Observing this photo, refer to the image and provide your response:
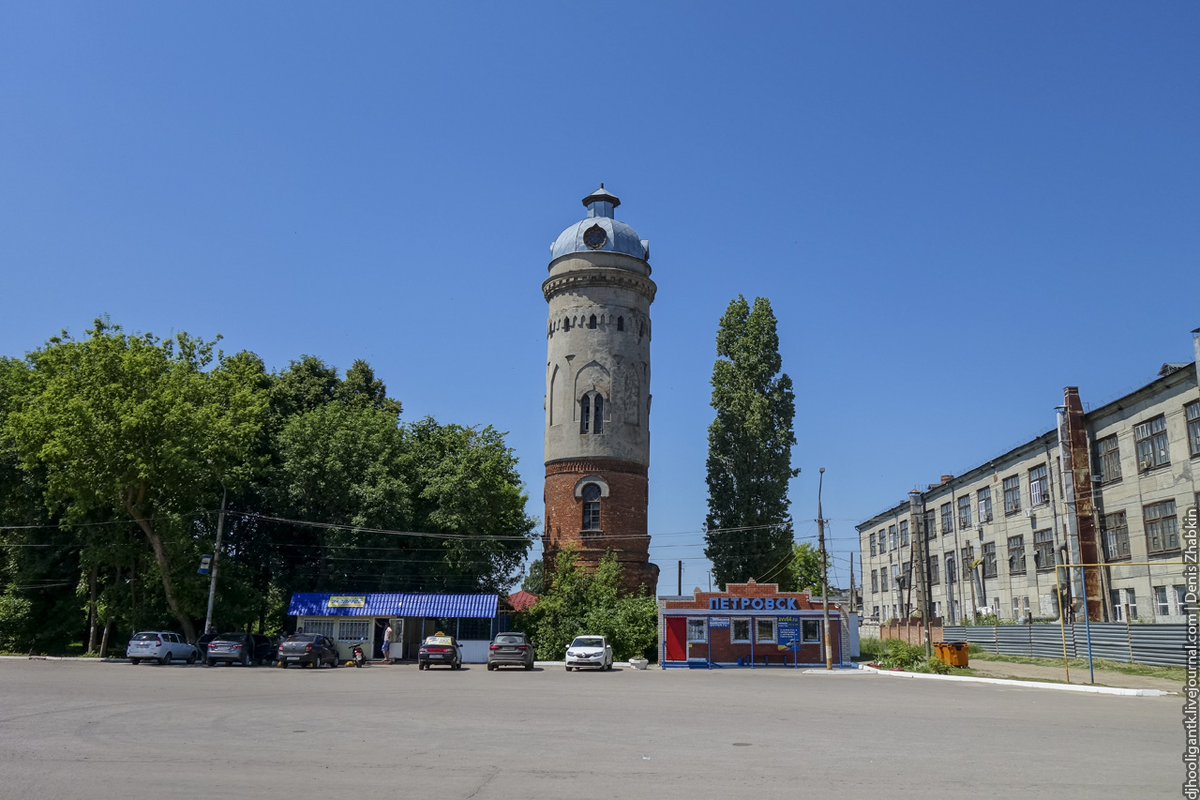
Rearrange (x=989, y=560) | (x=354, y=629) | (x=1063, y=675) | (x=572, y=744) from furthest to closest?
(x=989, y=560) → (x=354, y=629) → (x=1063, y=675) → (x=572, y=744)

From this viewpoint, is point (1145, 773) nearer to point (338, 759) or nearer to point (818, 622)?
point (338, 759)

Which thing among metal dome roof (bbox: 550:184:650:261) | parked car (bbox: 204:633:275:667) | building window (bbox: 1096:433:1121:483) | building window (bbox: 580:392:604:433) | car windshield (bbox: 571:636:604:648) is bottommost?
parked car (bbox: 204:633:275:667)

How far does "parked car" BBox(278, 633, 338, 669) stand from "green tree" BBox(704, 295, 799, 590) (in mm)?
18813

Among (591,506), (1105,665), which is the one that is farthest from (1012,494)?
(591,506)

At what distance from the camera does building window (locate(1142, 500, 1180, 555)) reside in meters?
29.4

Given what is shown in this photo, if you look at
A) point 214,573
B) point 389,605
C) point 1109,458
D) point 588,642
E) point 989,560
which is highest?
point 1109,458

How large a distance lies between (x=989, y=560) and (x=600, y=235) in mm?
25609

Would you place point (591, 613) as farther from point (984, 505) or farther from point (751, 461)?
point (984, 505)

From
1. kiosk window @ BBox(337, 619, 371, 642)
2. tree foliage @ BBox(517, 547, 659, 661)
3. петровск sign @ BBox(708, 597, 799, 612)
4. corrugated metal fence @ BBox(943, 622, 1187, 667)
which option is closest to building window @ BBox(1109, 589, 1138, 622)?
corrugated metal fence @ BBox(943, 622, 1187, 667)

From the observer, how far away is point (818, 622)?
39.3 meters

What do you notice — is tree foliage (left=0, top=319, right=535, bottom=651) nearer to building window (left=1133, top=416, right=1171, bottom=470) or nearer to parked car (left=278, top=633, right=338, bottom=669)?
parked car (left=278, top=633, right=338, bottom=669)

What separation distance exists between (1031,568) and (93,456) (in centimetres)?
4002

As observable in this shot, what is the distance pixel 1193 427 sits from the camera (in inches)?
1123

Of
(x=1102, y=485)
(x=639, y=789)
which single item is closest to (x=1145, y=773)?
(x=639, y=789)
